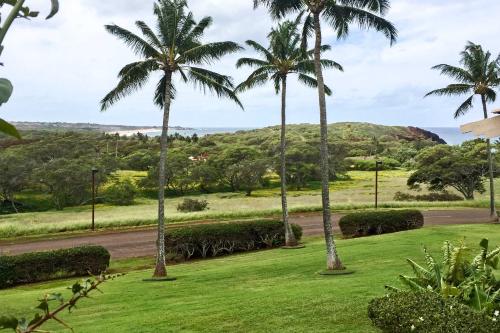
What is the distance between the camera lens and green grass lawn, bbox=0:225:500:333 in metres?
8.34

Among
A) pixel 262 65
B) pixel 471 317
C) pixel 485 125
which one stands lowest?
pixel 471 317

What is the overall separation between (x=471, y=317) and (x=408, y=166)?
282 feet

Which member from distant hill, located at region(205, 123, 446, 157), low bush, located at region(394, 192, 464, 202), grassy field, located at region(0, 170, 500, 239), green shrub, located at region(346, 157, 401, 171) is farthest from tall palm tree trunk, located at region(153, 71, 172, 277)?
green shrub, located at region(346, 157, 401, 171)

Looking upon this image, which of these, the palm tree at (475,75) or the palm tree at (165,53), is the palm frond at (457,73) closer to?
the palm tree at (475,75)

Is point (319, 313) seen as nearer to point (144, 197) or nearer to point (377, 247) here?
point (377, 247)

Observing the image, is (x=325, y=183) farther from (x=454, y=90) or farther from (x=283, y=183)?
(x=454, y=90)

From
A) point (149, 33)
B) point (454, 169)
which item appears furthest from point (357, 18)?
point (454, 169)

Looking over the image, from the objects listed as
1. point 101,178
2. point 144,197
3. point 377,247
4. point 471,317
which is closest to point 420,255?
point 377,247

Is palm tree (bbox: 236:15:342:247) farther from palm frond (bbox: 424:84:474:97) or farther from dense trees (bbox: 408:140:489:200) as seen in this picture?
dense trees (bbox: 408:140:489:200)

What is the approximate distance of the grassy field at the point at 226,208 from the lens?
34.4 m

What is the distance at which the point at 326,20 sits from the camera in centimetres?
1703

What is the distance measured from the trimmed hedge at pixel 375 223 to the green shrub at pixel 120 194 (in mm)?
35203

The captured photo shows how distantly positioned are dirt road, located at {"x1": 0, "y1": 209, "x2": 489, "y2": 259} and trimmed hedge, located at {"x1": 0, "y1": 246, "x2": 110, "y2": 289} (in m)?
3.79

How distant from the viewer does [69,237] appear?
31.3 meters
